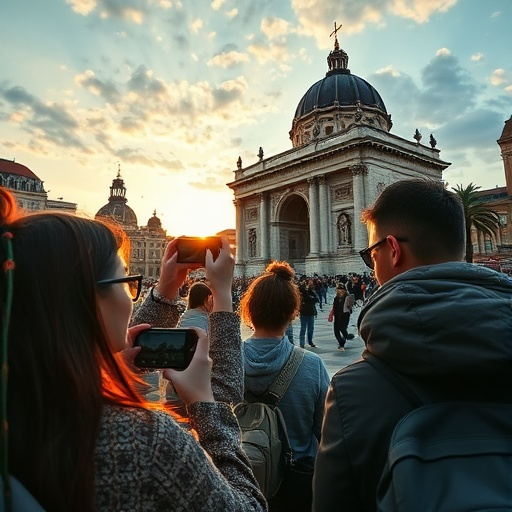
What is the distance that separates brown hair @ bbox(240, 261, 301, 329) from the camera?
2.50m

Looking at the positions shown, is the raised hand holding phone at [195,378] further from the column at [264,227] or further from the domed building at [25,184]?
the domed building at [25,184]

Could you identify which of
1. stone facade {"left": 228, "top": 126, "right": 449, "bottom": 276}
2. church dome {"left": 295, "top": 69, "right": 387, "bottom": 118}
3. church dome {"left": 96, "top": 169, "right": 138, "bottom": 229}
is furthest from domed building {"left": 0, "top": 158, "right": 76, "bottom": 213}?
church dome {"left": 295, "top": 69, "right": 387, "bottom": 118}

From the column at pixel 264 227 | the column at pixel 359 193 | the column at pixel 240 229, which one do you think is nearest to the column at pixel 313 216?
the column at pixel 359 193

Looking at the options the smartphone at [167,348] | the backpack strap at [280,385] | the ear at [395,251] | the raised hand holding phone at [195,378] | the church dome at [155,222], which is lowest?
the backpack strap at [280,385]

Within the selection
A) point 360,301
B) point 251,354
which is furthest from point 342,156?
point 251,354

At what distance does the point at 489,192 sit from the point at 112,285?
236 ft

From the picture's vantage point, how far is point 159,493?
2.93ft

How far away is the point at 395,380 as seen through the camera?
114cm

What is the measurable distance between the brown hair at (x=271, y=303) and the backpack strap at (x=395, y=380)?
4.22ft

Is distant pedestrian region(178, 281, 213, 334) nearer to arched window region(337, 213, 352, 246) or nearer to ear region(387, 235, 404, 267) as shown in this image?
ear region(387, 235, 404, 267)

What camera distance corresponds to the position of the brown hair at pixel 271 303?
8.20ft

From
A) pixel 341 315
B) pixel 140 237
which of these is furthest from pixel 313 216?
pixel 140 237

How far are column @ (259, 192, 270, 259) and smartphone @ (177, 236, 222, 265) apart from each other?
3593cm

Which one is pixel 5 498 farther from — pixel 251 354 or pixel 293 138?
pixel 293 138
